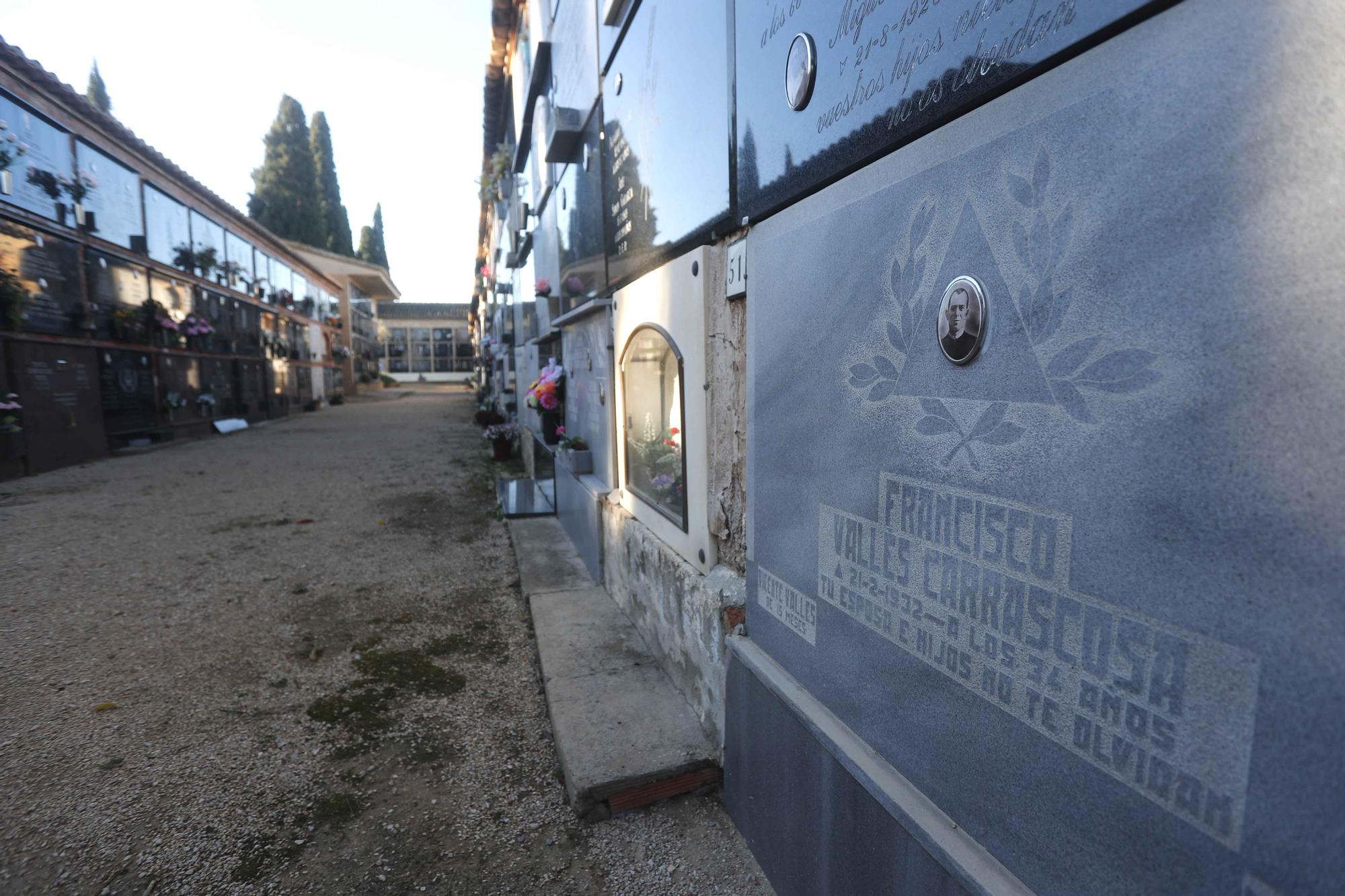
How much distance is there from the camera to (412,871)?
2084 millimetres

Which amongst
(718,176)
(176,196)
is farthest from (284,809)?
(176,196)

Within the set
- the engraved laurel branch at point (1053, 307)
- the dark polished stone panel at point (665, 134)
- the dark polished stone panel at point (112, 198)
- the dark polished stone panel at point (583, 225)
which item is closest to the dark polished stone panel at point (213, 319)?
the dark polished stone panel at point (112, 198)

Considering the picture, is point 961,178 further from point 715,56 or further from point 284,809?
point 284,809

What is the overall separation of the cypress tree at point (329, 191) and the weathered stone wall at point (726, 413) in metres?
47.1

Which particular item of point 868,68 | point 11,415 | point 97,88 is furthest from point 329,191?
point 868,68

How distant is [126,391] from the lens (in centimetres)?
1168

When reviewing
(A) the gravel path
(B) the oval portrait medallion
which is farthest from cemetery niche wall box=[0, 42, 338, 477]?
(B) the oval portrait medallion

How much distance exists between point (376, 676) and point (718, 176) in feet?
9.40

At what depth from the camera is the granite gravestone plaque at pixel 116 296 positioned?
1084 centimetres

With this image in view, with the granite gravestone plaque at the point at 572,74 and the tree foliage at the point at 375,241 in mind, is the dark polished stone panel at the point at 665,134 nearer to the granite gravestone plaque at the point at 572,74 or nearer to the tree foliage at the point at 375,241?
the granite gravestone plaque at the point at 572,74

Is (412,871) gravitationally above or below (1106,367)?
below

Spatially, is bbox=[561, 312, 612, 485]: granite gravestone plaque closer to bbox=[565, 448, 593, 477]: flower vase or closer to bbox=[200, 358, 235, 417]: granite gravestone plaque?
bbox=[565, 448, 593, 477]: flower vase

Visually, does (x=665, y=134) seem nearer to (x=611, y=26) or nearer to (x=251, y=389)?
(x=611, y=26)

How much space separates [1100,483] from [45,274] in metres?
13.2
